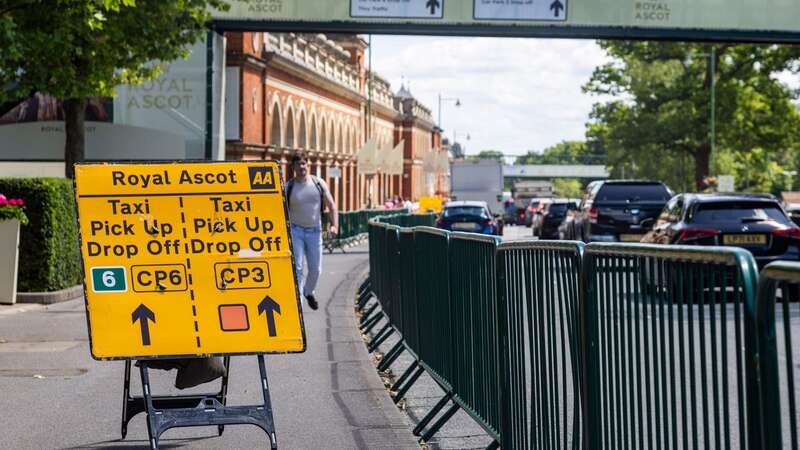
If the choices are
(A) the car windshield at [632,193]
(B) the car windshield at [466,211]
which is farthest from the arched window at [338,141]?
(A) the car windshield at [632,193]

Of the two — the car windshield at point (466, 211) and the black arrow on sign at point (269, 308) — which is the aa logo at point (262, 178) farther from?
the car windshield at point (466, 211)

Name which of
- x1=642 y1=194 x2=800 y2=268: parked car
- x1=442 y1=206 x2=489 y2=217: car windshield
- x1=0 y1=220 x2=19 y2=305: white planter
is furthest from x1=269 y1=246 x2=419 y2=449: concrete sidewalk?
x1=442 y1=206 x2=489 y2=217: car windshield

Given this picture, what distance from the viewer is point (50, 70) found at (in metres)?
21.2

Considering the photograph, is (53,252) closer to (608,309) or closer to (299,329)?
(299,329)

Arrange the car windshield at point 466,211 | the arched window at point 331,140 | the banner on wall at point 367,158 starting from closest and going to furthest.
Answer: the car windshield at point 466,211
the banner on wall at point 367,158
the arched window at point 331,140

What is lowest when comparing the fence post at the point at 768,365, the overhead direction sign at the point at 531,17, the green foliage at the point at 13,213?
the green foliage at the point at 13,213

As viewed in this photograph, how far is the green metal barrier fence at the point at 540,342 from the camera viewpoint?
4988 mm

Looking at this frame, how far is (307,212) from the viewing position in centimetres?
1445

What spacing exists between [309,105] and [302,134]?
150 cm

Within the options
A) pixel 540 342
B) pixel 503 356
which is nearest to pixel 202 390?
pixel 503 356

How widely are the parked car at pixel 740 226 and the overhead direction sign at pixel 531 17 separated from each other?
10839mm

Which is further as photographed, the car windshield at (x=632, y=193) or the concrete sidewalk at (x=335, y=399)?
the car windshield at (x=632, y=193)

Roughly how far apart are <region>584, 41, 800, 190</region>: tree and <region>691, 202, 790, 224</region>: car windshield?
41238mm

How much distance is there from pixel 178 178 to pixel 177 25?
16580mm
